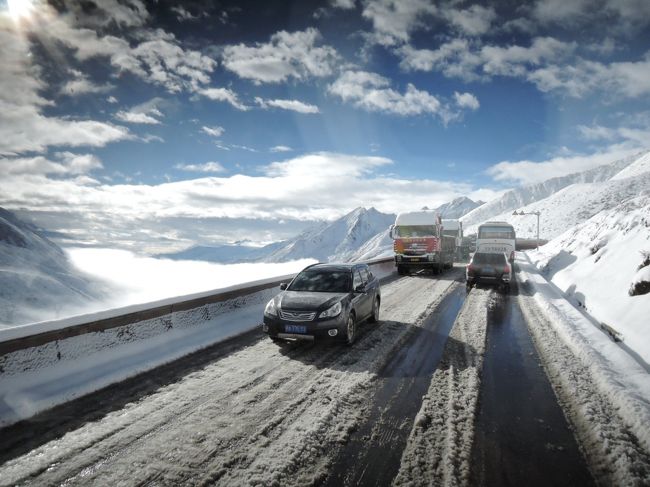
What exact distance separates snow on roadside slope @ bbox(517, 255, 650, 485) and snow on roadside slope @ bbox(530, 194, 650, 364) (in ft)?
2.22

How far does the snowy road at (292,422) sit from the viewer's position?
3.46 m

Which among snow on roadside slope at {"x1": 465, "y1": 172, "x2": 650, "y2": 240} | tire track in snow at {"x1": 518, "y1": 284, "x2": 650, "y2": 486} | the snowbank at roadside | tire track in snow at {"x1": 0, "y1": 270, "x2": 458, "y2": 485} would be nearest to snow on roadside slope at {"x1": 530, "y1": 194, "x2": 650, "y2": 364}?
the snowbank at roadside

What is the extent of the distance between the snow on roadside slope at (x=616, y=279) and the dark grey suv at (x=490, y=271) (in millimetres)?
2106

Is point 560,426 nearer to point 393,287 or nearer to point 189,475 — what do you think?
point 189,475

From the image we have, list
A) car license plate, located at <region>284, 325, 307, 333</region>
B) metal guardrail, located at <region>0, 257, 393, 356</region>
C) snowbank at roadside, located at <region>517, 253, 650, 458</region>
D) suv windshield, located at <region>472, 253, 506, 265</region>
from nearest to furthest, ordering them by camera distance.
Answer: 1. snowbank at roadside, located at <region>517, 253, 650, 458</region>
2. metal guardrail, located at <region>0, 257, 393, 356</region>
3. car license plate, located at <region>284, 325, 307, 333</region>
4. suv windshield, located at <region>472, 253, 506, 265</region>

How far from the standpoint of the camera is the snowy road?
3457 mm

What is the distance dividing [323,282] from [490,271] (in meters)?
9.47

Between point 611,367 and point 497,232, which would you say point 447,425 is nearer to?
point 611,367

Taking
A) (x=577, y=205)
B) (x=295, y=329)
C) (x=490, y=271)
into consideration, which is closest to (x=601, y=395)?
(x=295, y=329)

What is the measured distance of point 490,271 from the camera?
14.9 m

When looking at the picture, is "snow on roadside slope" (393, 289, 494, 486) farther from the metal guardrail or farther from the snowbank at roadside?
the metal guardrail

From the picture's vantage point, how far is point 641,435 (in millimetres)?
3980

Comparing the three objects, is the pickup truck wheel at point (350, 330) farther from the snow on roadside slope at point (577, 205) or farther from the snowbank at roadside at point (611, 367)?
the snow on roadside slope at point (577, 205)

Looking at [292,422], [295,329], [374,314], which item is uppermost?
[295,329]
